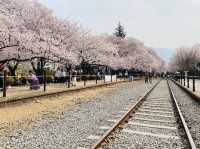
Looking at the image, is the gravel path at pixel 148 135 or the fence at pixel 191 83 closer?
the gravel path at pixel 148 135


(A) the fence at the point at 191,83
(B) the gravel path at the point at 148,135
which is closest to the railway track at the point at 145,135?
(B) the gravel path at the point at 148,135

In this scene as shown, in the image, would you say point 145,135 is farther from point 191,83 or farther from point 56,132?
point 191,83

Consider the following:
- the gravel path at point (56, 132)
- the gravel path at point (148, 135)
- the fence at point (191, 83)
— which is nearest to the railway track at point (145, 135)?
the gravel path at point (148, 135)

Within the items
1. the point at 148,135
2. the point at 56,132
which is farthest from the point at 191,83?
the point at 56,132

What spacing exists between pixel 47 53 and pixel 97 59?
39508 millimetres

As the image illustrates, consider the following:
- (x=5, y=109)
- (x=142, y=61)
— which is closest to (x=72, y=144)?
(x=5, y=109)

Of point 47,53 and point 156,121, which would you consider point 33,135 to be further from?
point 47,53

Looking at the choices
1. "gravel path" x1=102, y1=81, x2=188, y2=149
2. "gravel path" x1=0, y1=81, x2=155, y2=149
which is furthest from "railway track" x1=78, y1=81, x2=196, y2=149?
"gravel path" x1=0, y1=81, x2=155, y2=149

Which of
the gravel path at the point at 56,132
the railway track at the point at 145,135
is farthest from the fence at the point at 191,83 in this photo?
the railway track at the point at 145,135

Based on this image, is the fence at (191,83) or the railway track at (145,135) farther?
the fence at (191,83)

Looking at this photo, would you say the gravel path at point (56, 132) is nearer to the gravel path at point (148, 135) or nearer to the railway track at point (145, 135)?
the railway track at point (145, 135)

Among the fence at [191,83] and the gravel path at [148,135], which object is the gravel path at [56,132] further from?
the fence at [191,83]

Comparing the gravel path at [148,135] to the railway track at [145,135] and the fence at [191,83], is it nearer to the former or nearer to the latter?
the railway track at [145,135]

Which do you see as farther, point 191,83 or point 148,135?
point 191,83
